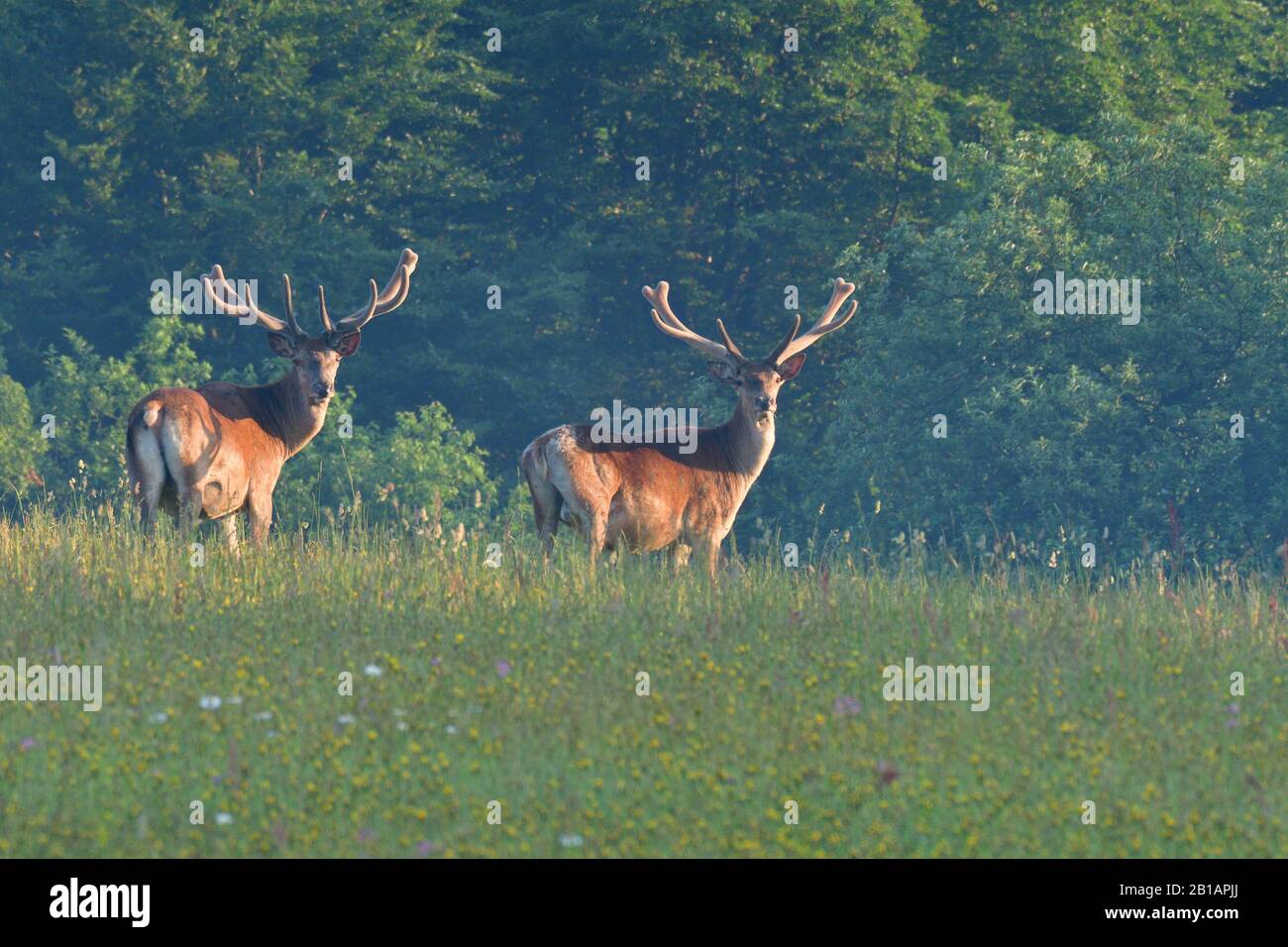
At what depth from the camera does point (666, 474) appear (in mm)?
15711

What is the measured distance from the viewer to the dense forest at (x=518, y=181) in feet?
97.6

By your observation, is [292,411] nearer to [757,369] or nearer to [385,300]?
[385,300]

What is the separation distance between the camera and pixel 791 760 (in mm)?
8844

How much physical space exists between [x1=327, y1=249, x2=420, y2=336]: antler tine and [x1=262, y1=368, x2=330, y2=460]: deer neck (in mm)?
557

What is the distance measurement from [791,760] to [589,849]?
4.56 ft

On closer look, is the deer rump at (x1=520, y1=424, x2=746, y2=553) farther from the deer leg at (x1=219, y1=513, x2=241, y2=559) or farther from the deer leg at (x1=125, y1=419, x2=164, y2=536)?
the deer leg at (x1=125, y1=419, x2=164, y2=536)

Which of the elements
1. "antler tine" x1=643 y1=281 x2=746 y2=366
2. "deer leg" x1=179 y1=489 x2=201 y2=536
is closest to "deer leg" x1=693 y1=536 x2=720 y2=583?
"antler tine" x1=643 y1=281 x2=746 y2=366

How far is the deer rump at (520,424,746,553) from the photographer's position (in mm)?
15008

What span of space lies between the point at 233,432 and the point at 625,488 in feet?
9.81

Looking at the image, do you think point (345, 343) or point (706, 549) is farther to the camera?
point (706, 549)

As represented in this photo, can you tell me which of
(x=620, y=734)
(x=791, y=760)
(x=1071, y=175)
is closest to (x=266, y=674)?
(x=620, y=734)

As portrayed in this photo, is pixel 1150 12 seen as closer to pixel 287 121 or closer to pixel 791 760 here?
pixel 287 121

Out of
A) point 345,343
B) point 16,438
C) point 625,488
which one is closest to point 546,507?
point 625,488

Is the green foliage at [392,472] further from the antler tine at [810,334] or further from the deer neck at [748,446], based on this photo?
the deer neck at [748,446]
